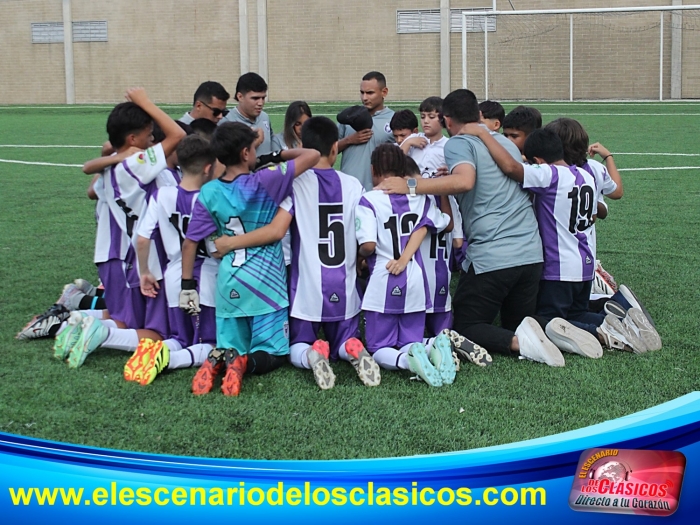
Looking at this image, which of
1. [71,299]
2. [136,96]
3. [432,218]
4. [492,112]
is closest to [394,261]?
[432,218]

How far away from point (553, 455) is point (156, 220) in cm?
274

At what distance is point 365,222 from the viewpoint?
4871mm

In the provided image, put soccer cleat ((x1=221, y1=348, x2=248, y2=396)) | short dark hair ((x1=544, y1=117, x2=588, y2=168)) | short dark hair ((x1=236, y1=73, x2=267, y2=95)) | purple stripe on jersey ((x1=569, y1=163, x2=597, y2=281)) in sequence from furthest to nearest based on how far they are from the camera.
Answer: short dark hair ((x1=236, y1=73, x2=267, y2=95)), short dark hair ((x1=544, y1=117, x2=588, y2=168)), purple stripe on jersey ((x1=569, y1=163, x2=597, y2=281)), soccer cleat ((x1=221, y1=348, x2=248, y2=396))

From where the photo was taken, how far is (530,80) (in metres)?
30.7

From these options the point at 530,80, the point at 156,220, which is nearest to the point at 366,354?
the point at 156,220

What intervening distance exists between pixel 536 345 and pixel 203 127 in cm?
253

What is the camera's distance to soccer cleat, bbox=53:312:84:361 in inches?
191

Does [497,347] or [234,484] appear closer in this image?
[234,484]

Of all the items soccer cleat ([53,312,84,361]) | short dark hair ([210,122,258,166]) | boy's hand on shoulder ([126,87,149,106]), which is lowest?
soccer cleat ([53,312,84,361])

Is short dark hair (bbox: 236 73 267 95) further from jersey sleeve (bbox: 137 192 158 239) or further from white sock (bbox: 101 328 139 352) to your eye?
white sock (bbox: 101 328 139 352)

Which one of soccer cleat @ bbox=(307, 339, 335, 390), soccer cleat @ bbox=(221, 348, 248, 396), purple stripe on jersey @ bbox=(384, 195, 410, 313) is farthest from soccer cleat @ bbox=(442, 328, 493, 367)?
soccer cleat @ bbox=(221, 348, 248, 396)

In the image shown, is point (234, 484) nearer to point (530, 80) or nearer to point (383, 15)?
point (530, 80)

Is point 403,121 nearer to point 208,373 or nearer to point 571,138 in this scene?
point 571,138

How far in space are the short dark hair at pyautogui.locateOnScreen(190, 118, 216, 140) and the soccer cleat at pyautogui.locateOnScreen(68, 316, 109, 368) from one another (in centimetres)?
145
